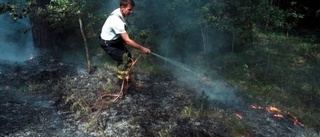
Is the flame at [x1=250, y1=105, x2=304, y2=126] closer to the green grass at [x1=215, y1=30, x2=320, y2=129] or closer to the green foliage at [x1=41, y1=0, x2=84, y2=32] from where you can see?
the green grass at [x1=215, y1=30, x2=320, y2=129]

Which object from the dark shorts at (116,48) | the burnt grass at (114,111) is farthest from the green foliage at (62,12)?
the dark shorts at (116,48)

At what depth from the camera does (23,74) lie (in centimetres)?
935

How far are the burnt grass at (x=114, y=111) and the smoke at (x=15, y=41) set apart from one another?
1.81 m

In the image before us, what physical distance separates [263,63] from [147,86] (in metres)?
4.42

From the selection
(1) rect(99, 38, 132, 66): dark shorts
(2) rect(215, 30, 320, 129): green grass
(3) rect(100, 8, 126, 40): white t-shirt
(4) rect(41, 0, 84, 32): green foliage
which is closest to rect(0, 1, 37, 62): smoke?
(4) rect(41, 0, 84, 32): green foliage

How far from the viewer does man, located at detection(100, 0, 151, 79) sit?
7156mm

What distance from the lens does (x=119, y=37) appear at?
24.9 feet

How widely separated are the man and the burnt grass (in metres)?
0.83

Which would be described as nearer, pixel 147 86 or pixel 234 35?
pixel 147 86

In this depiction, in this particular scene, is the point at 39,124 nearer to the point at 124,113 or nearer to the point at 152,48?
the point at 124,113

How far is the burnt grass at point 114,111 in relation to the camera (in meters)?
6.57

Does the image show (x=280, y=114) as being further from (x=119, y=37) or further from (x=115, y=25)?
(x=115, y=25)

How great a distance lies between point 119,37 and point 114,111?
1.60 metres

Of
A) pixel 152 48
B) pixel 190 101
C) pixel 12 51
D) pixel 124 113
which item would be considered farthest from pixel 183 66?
pixel 12 51
